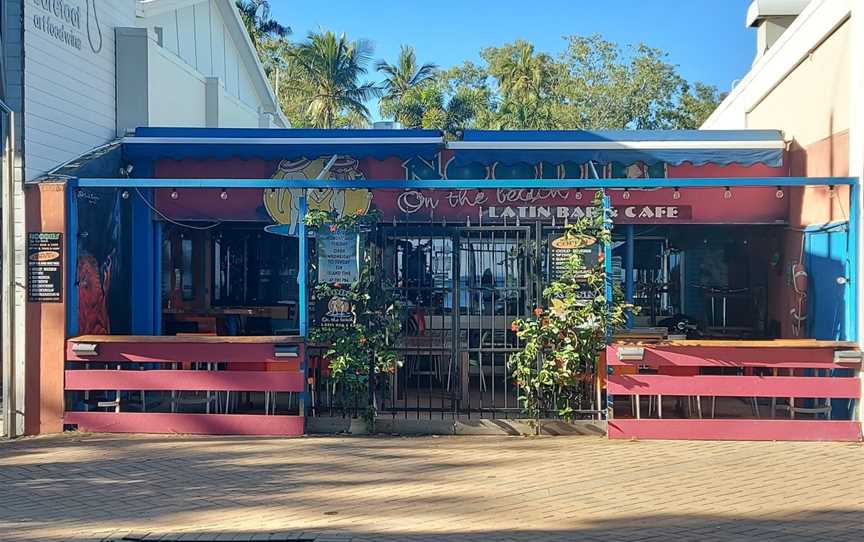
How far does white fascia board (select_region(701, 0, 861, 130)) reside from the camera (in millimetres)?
10242

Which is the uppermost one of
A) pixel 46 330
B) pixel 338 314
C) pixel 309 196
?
pixel 309 196

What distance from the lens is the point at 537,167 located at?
1230 cm

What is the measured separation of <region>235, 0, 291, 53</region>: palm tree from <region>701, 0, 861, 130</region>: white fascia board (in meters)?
32.6

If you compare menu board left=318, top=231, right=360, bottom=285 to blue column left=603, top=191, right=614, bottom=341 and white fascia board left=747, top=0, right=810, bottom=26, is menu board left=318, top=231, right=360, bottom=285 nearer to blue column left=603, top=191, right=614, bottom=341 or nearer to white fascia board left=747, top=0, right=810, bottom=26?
blue column left=603, top=191, right=614, bottom=341

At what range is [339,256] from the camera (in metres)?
9.91

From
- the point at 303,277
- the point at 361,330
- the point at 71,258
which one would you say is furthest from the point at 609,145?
the point at 71,258

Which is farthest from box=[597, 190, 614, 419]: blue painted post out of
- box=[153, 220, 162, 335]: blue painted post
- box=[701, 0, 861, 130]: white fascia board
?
box=[153, 220, 162, 335]: blue painted post

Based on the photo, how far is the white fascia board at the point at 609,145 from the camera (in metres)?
11.7

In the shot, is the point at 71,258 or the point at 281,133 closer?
the point at 71,258

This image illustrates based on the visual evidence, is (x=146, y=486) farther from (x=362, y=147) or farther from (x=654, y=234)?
(x=654, y=234)

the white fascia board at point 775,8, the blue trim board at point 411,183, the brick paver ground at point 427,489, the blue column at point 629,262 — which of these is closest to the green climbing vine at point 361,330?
the blue trim board at point 411,183

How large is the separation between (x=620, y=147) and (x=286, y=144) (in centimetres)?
410

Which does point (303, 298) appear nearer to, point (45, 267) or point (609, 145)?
point (45, 267)

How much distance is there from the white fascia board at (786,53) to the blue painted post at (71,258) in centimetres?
811
